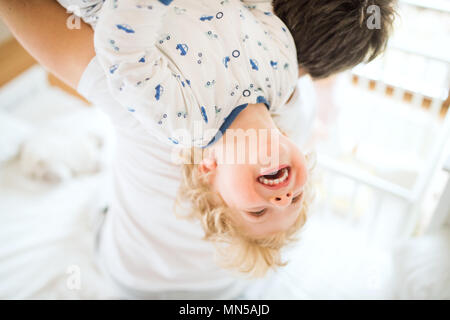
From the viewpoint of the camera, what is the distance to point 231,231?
682 mm

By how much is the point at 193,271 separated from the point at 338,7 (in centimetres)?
63

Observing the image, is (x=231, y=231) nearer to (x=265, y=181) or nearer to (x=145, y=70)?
(x=265, y=181)

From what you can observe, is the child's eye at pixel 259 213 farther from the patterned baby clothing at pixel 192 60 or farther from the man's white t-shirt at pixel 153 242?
the man's white t-shirt at pixel 153 242

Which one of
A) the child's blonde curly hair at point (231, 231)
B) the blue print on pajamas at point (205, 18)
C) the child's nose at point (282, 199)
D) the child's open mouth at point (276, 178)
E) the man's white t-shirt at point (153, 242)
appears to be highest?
the blue print on pajamas at point (205, 18)

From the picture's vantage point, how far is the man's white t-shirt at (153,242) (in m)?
0.85

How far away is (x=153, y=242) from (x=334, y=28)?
0.59m

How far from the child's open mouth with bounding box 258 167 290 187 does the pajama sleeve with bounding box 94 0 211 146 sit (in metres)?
0.11

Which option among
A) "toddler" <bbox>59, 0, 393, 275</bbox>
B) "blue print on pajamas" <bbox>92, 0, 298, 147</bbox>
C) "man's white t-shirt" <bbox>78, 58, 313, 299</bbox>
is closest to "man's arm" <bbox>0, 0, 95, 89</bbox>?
"toddler" <bbox>59, 0, 393, 275</bbox>

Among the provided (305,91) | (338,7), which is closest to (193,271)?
(305,91)

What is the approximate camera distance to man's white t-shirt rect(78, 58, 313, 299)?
2.77 ft

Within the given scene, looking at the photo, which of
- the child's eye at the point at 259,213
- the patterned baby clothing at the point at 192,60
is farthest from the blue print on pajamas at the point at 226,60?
the child's eye at the point at 259,213

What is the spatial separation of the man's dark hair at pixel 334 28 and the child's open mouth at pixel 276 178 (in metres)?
0.21

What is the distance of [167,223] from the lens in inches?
34.8
